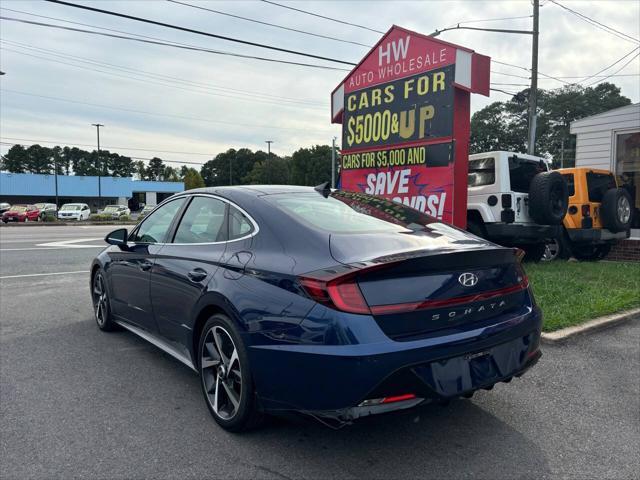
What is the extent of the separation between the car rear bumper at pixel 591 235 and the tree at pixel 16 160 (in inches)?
4443

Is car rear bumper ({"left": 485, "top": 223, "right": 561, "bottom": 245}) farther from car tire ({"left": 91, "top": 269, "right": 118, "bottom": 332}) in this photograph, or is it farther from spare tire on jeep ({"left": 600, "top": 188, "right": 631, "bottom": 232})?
car tire ({"left": 91, "top": 269, "right": 118, "bottom": 332})

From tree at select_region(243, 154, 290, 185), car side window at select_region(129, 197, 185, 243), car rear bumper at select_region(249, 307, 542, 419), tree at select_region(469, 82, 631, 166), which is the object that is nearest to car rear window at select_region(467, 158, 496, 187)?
car side window at select_region(129, 197, 185, 243)

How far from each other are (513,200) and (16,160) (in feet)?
373

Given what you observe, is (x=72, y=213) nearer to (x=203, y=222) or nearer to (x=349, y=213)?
(x=203, y=222)

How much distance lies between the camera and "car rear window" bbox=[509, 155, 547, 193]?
9422mm

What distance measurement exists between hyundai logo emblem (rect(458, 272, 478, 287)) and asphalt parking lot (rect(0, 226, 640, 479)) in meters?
0.95

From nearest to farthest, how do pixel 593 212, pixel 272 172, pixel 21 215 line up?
pixel 593 212 → pixel 21 215 → pixel 272 172

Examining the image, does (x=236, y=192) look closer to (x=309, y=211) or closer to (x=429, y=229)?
(x=309, y=211)

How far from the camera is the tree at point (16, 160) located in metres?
101

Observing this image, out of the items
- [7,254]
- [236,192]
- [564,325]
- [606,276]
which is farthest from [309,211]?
[7,254]

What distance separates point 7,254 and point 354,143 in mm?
9075

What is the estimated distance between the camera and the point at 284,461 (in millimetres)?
2734

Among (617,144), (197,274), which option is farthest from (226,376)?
(617,144)

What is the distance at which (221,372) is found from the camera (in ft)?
10.2
